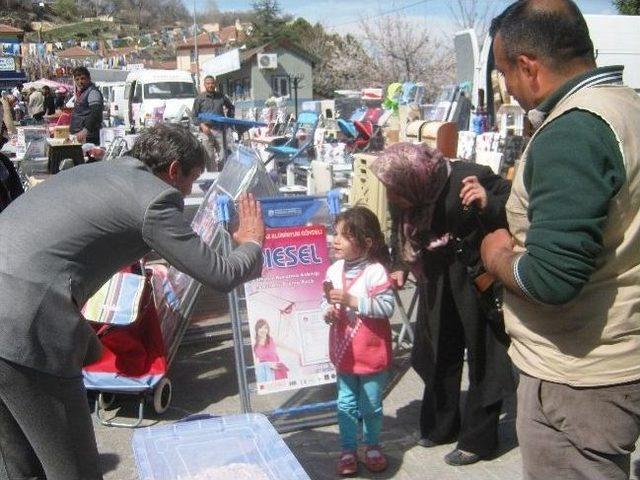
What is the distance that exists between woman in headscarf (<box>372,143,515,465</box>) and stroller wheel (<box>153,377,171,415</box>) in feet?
5.14

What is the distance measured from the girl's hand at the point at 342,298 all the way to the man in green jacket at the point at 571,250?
153 centimetres

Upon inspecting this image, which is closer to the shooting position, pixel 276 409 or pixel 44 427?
pixel 44 427

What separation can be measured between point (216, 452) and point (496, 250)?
1.11m

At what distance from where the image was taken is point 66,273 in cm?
222

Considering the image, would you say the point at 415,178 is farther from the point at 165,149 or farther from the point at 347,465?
the point at 347,465

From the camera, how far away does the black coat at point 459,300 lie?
339cm

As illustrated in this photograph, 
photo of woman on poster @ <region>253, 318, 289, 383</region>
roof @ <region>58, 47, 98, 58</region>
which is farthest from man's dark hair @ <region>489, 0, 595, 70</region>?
roof @ <region>58, 47, 98, 58</region>

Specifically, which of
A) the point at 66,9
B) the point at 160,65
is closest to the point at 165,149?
the point at 160,65

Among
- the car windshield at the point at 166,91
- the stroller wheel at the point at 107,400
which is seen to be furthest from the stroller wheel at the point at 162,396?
the car windshield at the point at 166,91

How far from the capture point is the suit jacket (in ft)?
7.11

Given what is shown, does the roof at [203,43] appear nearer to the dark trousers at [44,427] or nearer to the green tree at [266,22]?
the green tree at [266,22]

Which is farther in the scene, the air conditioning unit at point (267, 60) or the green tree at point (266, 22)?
the green tree at point (266, 22)

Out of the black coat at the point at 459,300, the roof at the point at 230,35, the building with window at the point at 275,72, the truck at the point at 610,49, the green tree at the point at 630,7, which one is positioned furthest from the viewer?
the roof at the point at 230,35

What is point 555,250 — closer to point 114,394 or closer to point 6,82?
point 114,394
